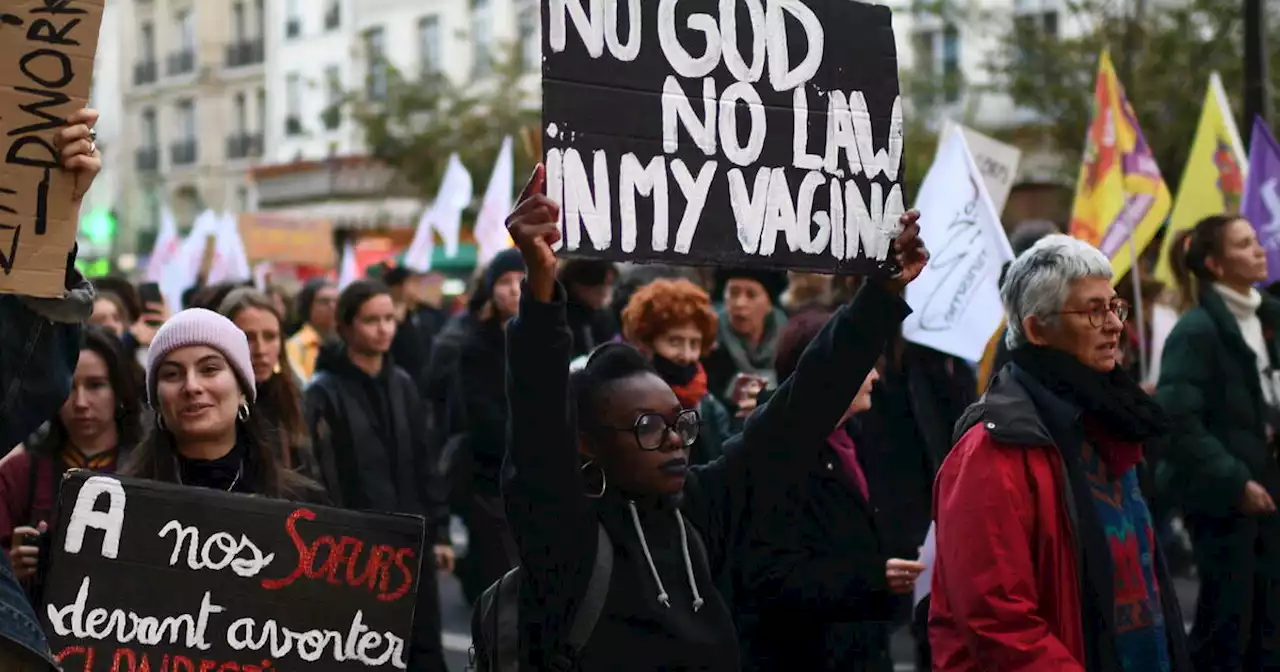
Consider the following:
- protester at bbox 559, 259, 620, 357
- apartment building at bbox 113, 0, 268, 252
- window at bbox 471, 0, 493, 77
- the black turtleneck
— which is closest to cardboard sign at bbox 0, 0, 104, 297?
the black turtleneck

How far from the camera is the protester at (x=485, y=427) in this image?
8.51 metres

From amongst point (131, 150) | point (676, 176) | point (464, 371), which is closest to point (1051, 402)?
point (676, 176)

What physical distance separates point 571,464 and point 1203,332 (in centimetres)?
415

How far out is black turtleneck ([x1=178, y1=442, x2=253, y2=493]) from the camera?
14.8ft

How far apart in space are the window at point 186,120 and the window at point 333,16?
815cm

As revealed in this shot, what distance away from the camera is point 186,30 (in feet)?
195

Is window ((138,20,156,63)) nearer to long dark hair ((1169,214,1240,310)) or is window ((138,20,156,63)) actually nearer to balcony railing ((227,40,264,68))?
balcony railing ((227,40,264,68))

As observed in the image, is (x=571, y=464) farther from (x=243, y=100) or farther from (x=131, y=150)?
(x=131, y=150)

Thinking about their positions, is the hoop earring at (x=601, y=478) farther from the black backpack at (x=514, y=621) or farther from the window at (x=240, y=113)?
the window at (x=240, y=113)

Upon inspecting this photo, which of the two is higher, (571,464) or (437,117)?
(437,117)

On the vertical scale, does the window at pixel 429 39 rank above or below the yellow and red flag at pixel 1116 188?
above

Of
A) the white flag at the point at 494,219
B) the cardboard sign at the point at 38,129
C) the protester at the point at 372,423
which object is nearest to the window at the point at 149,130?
the white flag at the point at 494,219

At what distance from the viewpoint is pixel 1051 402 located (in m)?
4.36

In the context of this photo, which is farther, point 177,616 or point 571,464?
point 177,616
